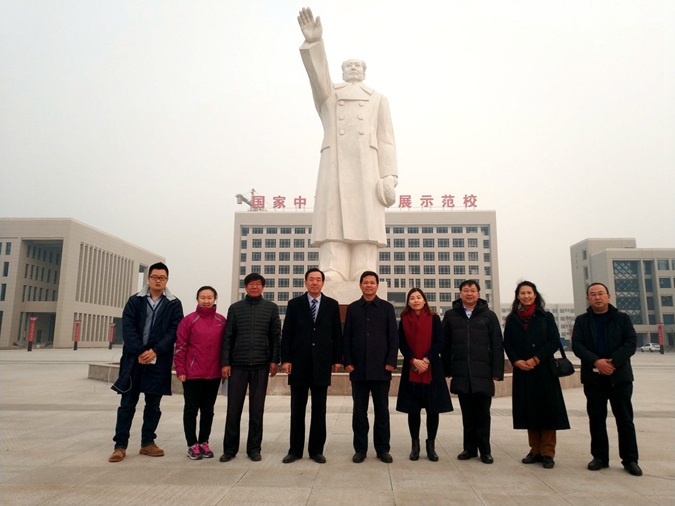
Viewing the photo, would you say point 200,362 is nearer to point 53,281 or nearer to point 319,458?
point 319,458

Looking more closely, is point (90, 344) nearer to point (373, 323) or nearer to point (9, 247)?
point (9, 247)

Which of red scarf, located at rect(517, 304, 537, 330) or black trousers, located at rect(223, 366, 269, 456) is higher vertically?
red scarf, located at rect(517, 304, 537, 330)

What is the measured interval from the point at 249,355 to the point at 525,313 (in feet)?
7.46

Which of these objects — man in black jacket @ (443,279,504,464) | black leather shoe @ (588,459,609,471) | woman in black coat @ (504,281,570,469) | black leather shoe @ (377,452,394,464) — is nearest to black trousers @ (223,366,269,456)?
black leather shoe @ (377,452,394,464)

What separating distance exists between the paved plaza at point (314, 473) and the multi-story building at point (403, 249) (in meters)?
55.1

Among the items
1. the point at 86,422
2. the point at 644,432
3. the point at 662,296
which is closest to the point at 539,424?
the point at 644,432

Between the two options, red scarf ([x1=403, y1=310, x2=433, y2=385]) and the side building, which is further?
the side building

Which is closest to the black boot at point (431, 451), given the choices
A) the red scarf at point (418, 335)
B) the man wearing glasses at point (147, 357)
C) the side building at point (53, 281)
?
the red scarf at point (418, 335)

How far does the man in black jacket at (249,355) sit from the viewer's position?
13.0 feet

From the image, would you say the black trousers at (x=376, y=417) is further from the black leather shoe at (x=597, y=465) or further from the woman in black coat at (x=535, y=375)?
the black leather shoe at (x=597, y=465)

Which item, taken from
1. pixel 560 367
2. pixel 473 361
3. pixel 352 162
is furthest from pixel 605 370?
pixel 352 162

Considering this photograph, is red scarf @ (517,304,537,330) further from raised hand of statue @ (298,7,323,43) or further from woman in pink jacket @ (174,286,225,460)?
raised hand of statue @ (298,7,323,43)

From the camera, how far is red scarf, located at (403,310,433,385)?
4.07 meters

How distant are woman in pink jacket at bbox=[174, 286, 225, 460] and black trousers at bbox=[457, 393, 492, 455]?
204 centimetres
